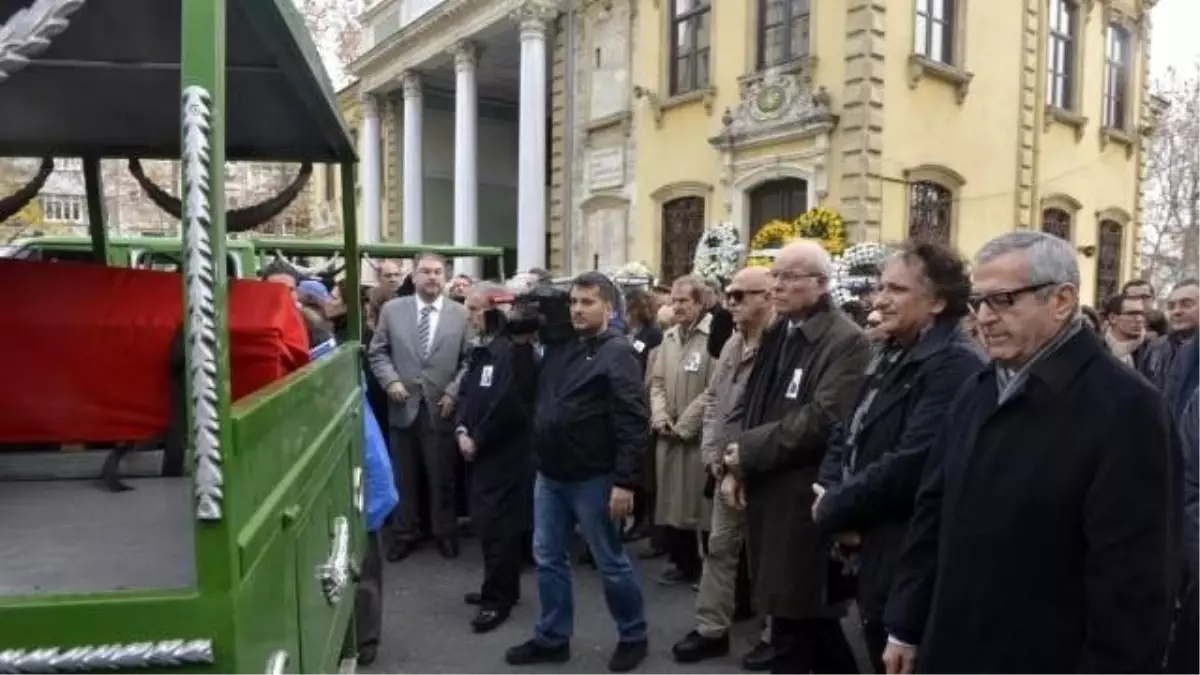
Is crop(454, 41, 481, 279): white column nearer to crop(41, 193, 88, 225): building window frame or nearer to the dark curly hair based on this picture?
crop(41, 193, 88, 225): building window frame

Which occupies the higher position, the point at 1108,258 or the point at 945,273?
the point at 1108,258

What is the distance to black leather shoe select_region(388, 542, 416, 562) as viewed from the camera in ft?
21.4

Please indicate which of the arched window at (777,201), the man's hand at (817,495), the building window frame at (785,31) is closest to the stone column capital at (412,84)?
the building window frame at (785,31)

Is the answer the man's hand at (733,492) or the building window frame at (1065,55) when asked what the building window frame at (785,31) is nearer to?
the building window frame at (1065,55)

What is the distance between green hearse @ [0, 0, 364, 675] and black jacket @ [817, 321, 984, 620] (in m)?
1.64

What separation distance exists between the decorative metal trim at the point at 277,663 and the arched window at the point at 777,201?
13.2 metres

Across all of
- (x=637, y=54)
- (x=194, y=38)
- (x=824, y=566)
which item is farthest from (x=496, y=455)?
(x=637, y=54)

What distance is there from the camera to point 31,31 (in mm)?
1466

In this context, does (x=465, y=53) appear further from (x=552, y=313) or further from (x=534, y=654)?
(x=534, y=654)

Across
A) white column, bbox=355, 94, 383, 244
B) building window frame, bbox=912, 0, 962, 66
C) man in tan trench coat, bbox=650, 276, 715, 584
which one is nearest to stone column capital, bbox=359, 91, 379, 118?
white column, bbox=355, 94, 383, 244

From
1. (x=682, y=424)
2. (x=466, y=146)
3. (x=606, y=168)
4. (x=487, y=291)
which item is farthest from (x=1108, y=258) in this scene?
(x=487, y=291)

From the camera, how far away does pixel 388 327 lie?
21.4 feet

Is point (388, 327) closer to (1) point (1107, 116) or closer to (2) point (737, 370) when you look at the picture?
(2) point (737, 370)

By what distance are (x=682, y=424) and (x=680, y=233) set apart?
11.1 metres
